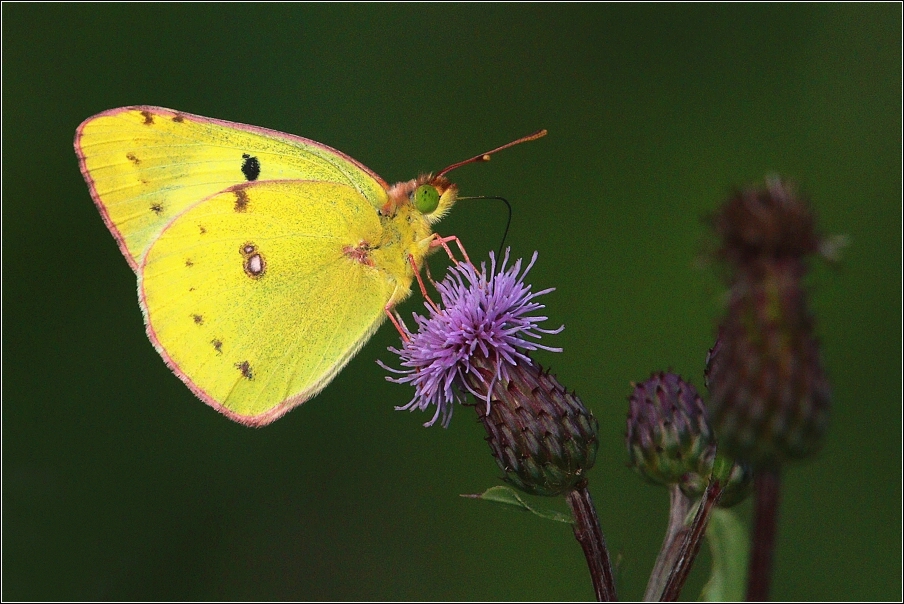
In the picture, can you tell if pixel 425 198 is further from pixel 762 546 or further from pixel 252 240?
pixel 762 546

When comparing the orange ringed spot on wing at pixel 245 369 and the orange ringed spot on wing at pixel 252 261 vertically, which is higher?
the orange ringed spot on wing at pixel 252 261

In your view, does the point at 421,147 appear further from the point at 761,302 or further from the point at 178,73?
the point at 761,302

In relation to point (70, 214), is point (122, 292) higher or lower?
Answer: lower

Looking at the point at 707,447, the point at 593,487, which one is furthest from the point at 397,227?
the point at 593,487

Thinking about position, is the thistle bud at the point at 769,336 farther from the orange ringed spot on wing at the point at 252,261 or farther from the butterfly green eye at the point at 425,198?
the orange ringed spot on wing at the point at 252,261

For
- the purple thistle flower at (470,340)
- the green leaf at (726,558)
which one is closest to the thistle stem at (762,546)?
the green leaf at (726,558)

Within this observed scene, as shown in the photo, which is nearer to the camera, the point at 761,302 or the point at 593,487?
the point at 761,302

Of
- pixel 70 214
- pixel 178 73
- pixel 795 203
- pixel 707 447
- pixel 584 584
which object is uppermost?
pixel 178 73
